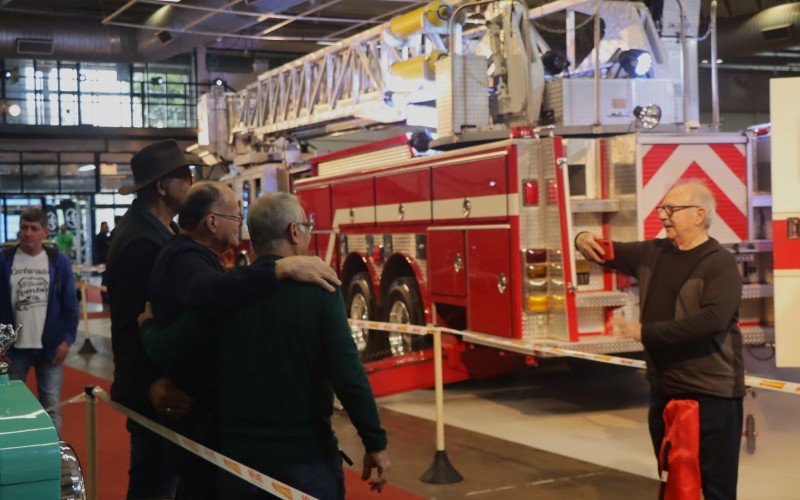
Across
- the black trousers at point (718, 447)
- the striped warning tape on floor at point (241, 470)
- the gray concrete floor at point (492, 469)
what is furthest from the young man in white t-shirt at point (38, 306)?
the black trousers at point (718, 447)

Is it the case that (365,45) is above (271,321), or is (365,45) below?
above

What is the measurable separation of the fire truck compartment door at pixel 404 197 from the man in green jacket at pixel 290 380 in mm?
6235

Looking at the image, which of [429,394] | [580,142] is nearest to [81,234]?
[429,394]

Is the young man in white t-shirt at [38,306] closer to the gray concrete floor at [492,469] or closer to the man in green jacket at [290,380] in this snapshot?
the gray concrete floor at [492,469]

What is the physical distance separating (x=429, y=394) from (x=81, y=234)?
947 inches

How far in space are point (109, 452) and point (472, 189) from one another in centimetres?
351

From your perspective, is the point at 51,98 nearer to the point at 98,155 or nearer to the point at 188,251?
the point at 98,155

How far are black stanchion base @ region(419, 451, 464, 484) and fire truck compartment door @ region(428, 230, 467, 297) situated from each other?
2482 mm

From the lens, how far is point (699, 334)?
15.7 feet

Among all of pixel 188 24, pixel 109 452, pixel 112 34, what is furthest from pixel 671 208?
pixel 112 34

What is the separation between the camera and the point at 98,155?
31.4 metres

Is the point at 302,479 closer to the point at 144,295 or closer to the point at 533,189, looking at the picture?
the point at 144,295

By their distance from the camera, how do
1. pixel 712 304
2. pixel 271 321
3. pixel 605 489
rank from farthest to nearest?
pixel 605 489, pixel 712 304, pixel 271 321

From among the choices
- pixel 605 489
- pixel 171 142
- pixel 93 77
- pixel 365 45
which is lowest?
pixel 605 489
